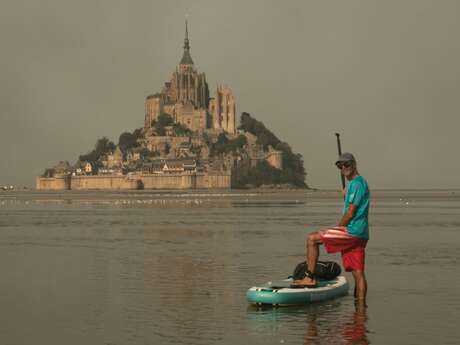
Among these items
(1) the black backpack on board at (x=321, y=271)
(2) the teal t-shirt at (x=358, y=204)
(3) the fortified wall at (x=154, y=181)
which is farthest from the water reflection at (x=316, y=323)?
(3) the fortified wall at (x=154, y=181)

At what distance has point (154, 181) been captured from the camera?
598 feet

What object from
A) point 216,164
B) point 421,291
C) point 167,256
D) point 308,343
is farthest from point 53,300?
point 216,164

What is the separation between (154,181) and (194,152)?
10.5 m

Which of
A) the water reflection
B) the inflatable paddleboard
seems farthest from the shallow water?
the inflatable paddleboard

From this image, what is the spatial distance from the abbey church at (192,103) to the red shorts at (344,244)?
17468cm

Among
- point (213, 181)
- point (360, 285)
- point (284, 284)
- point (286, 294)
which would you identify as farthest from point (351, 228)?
point (213, 181)

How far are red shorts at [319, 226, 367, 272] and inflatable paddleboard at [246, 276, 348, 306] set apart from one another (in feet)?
2.84

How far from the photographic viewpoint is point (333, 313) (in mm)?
14188

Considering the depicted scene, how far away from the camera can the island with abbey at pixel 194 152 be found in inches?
7037

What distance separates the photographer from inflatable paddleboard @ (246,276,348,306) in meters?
14.5

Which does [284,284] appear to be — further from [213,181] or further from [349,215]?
[213,181]

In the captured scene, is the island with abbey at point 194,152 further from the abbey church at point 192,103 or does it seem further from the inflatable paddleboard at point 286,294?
the inflatable paddleboard at point 286,294

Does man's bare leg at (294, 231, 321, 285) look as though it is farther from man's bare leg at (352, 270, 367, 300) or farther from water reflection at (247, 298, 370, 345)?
man's bare leg at (352, 270, 367, 300)

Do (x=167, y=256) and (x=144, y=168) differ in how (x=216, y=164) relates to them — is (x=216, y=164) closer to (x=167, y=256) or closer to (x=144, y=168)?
(x=144, y=168)
